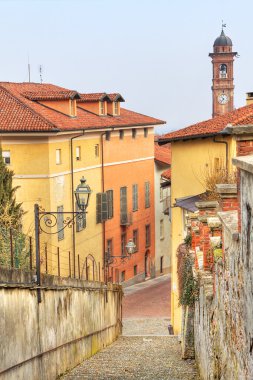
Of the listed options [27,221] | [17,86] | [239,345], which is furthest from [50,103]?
[239,345]

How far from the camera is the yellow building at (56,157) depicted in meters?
33.5

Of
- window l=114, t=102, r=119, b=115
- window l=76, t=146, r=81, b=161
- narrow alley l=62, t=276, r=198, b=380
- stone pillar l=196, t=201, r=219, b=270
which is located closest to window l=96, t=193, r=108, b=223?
window l=76, t=146, r=81, b=161

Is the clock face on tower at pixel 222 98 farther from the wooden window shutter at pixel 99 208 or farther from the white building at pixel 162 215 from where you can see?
the wooden window shutter at pixel 99 208

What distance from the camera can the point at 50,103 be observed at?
37.8m

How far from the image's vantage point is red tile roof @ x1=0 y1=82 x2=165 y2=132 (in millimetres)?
33500

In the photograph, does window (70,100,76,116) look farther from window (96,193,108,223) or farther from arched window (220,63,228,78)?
arched window (220,63,228,78)

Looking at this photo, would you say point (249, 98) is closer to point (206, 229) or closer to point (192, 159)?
point (192, 159)

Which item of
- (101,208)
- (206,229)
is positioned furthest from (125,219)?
(206,229)

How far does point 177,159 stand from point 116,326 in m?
9.06

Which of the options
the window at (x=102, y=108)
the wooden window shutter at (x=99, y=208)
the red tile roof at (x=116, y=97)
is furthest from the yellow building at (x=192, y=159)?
the red tile roof at (x=116, y=97)

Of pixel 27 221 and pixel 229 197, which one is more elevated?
pixel 229 197

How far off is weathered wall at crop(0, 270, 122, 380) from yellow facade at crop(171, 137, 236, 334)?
9300 millimetres

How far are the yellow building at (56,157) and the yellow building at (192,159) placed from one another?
4.05 metres

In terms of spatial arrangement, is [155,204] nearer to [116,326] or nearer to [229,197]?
[116,326]
